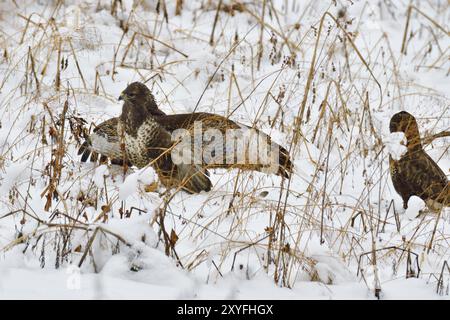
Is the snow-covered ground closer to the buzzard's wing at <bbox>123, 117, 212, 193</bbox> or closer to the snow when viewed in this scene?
the snow

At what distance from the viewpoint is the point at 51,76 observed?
6.31 metres

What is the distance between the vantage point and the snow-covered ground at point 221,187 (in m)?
3.18

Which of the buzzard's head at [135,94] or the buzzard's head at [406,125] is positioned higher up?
the buzzard's head at [135,94]

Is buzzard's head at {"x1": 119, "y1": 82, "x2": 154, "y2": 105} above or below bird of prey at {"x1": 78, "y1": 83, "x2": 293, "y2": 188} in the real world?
above

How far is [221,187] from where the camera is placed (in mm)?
4219

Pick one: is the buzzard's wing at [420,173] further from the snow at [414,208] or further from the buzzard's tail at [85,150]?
the buzzard's tail at [85,150]

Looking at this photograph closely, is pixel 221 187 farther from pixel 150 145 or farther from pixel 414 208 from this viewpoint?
pixel 414 208

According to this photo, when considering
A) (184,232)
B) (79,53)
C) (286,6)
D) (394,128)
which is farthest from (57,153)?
(286,6)

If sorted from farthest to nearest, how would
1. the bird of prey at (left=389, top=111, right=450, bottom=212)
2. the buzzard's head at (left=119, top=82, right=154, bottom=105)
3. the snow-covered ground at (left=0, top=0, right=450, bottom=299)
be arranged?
1. the buzzard's head at (left=119, top=82, right=154, bottom=105)
2. the bird of prey at (left=389, top=111, right=450, bottom=212)
3. the snow-covered ground at (left=0, top=0, right=450, bottom=299)

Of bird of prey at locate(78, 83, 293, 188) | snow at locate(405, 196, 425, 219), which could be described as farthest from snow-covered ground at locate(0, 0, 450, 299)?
bird of prey at locate(78, 83, 293, 188)

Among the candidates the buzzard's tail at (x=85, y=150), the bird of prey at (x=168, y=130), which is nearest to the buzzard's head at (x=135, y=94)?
the bird of prey at (x=168, y=130)

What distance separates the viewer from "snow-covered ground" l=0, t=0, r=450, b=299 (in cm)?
318

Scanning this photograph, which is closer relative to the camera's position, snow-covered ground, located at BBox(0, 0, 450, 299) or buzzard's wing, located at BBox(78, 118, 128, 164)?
snow-covered ground, located at BBox(0, 0, 450, 299)
